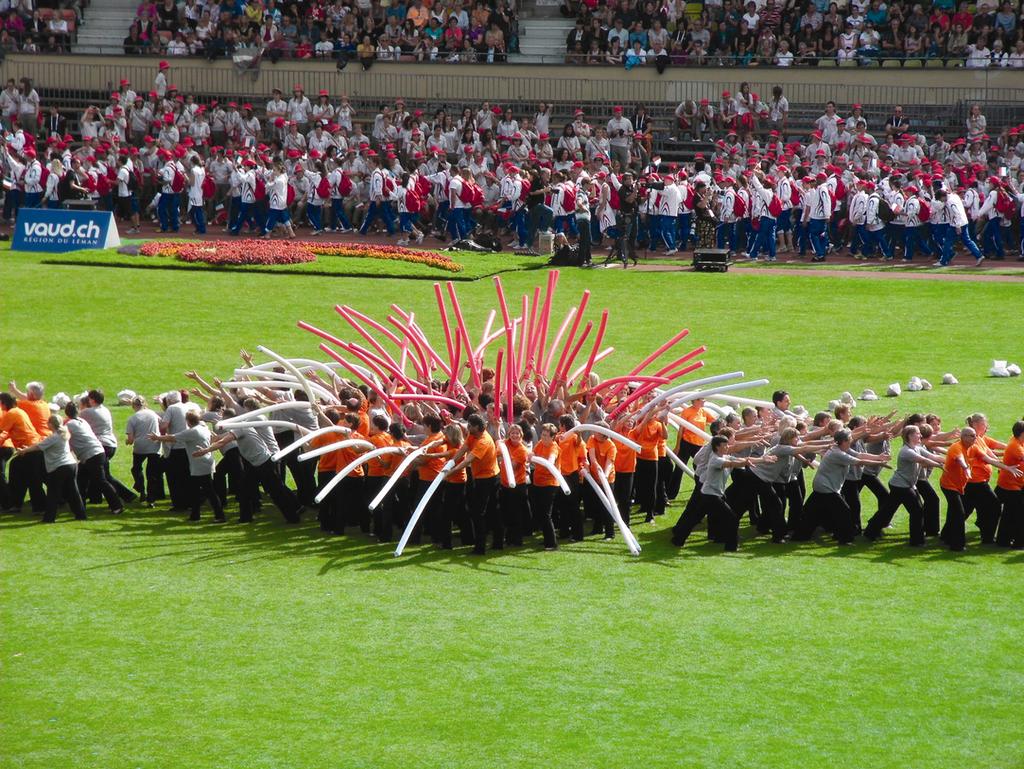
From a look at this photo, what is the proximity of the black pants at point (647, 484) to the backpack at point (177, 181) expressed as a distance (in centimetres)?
1880

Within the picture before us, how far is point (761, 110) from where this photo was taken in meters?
33.7

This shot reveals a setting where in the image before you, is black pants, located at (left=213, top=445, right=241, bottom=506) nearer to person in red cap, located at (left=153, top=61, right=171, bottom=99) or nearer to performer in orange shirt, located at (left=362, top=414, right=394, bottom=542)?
performer in orange shirt, located at (left=362, top=414, right=394, bottom=542)

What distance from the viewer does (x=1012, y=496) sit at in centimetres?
1286

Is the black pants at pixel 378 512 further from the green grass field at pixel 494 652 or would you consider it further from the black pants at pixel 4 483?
the black pants at pixel 4 483

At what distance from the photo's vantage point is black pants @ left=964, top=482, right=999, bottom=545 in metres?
12.9

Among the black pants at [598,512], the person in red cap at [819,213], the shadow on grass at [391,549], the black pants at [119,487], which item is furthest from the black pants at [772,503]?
the person in red cap at [819,213]

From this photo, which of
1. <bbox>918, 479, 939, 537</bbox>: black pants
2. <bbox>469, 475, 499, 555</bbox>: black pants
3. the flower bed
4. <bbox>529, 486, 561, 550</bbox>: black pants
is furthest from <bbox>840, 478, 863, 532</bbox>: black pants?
the flower bed

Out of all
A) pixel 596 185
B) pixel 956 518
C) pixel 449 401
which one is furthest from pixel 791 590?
pixel 596 185

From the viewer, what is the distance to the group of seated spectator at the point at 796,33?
34.9 m

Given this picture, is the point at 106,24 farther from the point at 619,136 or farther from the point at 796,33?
the point at 796,33

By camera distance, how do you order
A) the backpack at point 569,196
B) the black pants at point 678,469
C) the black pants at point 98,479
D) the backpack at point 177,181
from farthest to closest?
the backpack at point 177,181, the backpack at point 569,196, the black pants at point 678,469, the black pants at point 98,479

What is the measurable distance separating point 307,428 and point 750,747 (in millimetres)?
6709

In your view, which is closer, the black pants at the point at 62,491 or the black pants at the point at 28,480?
the black pants at the point at 62,491

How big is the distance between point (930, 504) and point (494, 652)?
4763 millimetres
